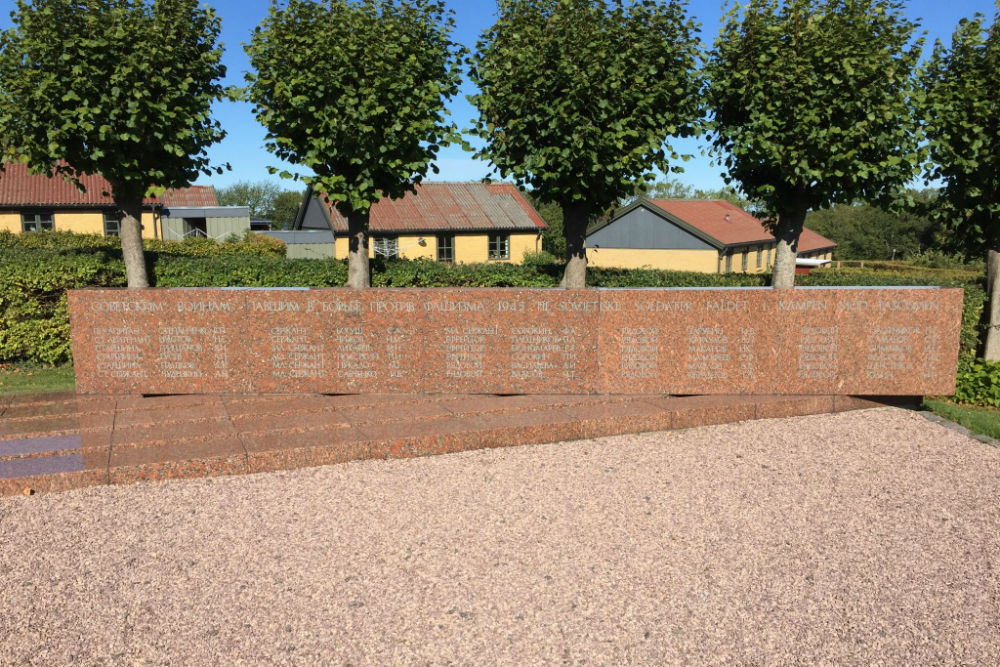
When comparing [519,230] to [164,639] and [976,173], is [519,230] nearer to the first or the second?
[976,173]

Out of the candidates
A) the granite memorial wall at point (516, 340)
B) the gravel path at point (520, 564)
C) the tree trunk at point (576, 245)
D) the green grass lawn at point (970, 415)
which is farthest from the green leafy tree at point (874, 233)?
the gravel path at point (520, 564)

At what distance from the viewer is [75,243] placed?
106 ft

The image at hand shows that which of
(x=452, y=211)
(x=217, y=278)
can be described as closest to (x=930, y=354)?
(x=217, y=278)

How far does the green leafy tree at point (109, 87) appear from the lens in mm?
11492

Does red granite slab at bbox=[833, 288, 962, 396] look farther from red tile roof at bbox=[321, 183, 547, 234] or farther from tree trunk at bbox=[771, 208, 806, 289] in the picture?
red tile roof at bbox=[321, 183, 547, 234]

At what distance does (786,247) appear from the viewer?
1428 centimetres

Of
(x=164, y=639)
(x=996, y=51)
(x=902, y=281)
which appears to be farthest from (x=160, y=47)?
(x=902, y=281)

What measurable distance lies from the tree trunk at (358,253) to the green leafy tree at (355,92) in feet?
0.07

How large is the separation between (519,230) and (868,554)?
119 feet

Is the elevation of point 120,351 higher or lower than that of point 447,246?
lower

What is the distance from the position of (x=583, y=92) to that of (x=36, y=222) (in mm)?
37148

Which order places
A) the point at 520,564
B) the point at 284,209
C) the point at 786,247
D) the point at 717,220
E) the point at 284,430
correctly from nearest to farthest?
the point at 520,564 → the point at 284,430 → the point at 786,247 → the point at 717,220 → the point at 284,209

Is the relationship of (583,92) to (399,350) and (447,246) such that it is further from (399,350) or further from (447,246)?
(447,246)

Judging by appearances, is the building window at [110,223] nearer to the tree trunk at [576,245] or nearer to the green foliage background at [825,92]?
the tree trunk at [576,245]
